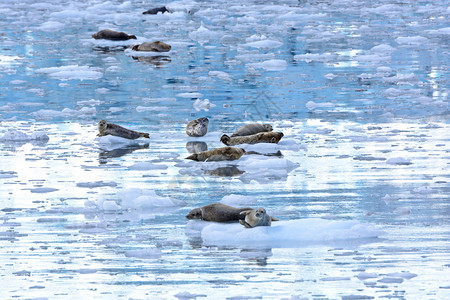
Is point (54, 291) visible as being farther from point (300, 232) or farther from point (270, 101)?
point (270, 101)

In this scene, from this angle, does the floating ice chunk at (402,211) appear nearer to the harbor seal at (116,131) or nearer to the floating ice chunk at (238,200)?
the floating ice chunk at (238,200)

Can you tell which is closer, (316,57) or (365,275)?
(365,275)

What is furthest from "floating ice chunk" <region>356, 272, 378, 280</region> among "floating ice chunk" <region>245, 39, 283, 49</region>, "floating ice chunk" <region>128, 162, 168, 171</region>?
"floating ice chunk" <region>245, 39, 283, 49</region>

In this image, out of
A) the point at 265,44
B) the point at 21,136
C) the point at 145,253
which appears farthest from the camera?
the point at 265,44

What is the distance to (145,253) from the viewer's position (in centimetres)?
636

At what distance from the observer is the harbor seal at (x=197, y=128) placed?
11.1 m

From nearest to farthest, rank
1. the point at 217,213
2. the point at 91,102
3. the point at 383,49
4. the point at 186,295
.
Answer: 1. the point at 186,295
2. the point at 217,213
3. the point at 91,102
4. the point at 383,49

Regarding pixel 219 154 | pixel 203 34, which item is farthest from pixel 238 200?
pixel 203 34

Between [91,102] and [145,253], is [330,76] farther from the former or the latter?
[145,253]

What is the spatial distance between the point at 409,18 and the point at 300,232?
2147cm

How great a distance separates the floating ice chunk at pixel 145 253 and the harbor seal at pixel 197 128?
472 cm

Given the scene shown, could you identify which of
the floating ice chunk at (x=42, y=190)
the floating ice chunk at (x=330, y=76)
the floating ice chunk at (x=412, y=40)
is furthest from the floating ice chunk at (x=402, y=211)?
the floating ice chunk at (x=412, y=40)

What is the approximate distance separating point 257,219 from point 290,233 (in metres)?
0.25

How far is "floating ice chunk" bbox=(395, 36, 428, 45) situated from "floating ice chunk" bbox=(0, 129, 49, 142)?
38.4ft
